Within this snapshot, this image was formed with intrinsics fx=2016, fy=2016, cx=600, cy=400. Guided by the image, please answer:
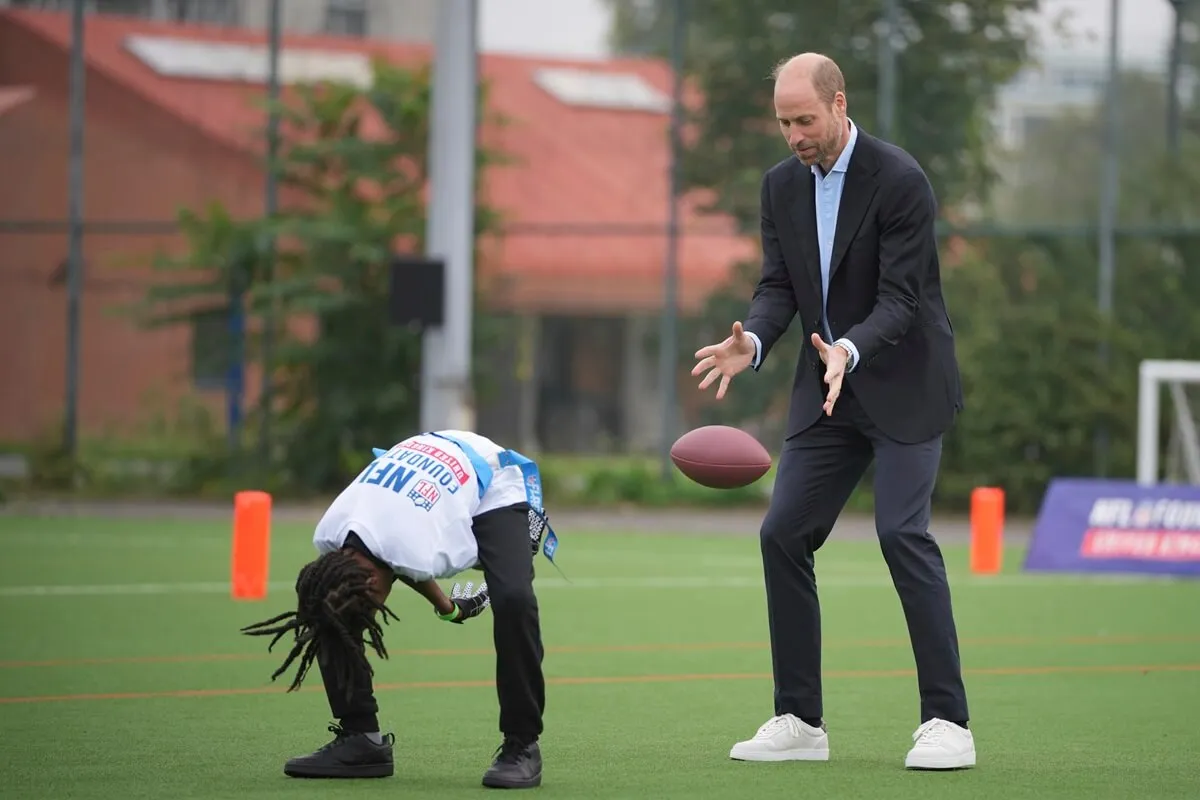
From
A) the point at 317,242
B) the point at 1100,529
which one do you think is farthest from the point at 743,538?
the point at 317,242

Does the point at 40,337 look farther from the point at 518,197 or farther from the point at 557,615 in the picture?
the point at 557,615

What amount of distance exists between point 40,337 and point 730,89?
911cm

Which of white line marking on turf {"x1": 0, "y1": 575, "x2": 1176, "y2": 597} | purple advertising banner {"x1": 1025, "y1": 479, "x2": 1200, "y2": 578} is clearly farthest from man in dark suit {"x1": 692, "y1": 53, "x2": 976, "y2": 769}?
purple advertising banner {"x1": 1025, "y1": 479, "x2": 1200, "y2": 578}

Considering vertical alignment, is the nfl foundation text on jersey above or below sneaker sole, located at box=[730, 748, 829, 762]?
above

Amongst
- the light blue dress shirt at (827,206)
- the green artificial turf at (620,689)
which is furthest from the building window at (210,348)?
the light blue dress shirt at (827,206)

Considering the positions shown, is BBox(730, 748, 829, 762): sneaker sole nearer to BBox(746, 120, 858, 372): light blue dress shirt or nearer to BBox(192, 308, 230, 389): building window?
BBox(746, 120, 858, 372): light blue dress shirt

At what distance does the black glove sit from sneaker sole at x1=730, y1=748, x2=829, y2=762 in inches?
42.3

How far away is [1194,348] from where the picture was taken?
22.2 meters

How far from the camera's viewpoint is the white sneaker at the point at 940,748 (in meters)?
6.54

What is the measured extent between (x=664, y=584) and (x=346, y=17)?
13.2m

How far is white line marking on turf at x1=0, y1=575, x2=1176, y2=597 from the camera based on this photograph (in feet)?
43.3

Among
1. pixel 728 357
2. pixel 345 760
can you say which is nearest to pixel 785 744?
pixel 728 357

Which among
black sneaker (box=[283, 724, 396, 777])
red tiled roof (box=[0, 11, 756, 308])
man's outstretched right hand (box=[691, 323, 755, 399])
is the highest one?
red tiled roof (box=[0, 11, 756, 308])

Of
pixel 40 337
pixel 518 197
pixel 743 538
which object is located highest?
pixel 518 197
